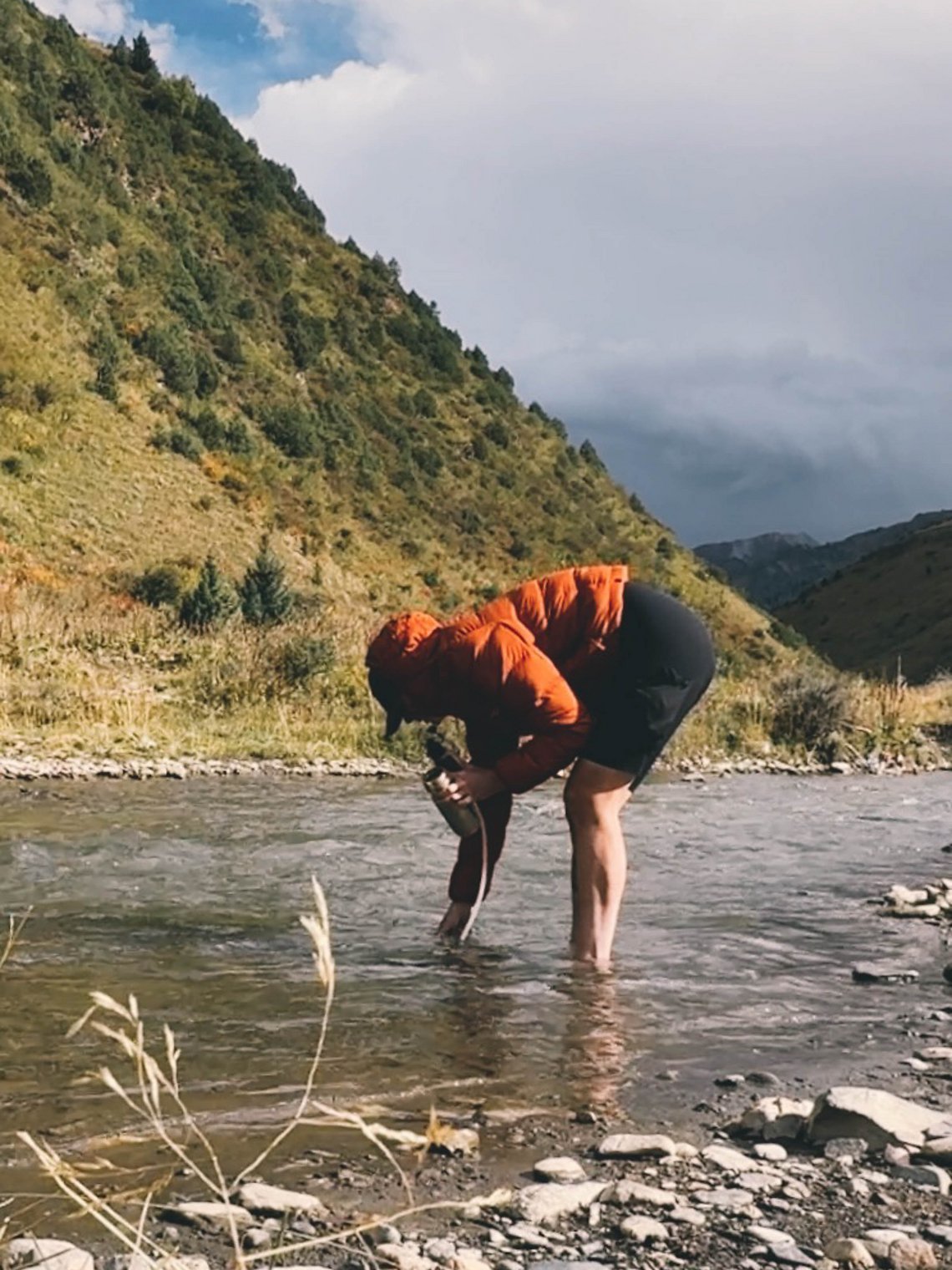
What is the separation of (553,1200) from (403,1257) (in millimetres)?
473

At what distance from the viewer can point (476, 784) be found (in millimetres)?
5637

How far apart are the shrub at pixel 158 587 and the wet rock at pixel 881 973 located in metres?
25.8

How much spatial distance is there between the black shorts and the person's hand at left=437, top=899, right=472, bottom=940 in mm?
1114

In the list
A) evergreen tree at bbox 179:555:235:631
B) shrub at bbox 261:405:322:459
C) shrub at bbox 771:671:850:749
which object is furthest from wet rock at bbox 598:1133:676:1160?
shrub at bbox 261:405:322:459

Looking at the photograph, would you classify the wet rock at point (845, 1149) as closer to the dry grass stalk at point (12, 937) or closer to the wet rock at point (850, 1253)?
the wet rock at point (850, 1253)

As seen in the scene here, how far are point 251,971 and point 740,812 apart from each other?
750 cm

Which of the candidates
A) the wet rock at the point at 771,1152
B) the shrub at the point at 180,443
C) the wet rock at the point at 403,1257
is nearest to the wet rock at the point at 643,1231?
the wet rock at the point at 403,1257

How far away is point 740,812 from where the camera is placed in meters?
12.3

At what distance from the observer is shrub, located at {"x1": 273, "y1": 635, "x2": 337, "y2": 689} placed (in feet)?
57.6

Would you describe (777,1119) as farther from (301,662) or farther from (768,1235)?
(301,662)

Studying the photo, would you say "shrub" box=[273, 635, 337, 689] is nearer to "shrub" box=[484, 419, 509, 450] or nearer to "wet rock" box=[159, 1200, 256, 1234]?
"wet rock" box=[159, 1200, 256, 1234]

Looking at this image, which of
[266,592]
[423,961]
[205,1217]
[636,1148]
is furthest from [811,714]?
[205,1217]

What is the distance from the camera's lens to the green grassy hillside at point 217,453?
697 inches

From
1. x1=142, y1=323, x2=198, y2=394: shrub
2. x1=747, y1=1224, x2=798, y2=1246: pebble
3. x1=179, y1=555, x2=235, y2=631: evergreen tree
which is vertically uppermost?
x1=142, y1=323, x2=198, y2=394: shrub
